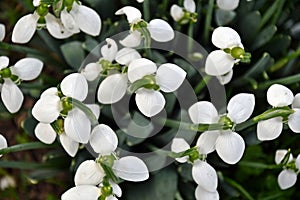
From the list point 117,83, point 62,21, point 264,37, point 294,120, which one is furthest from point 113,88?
point 264,37

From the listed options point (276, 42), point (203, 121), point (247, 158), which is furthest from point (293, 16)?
point (203, 121)

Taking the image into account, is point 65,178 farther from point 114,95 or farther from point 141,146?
point 114,95

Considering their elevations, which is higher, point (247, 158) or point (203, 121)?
point (203, 121)

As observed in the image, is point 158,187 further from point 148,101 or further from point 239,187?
point 148,101

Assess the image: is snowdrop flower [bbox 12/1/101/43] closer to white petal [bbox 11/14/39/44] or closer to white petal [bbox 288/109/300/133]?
white petal [bbox 11/14/39/44]

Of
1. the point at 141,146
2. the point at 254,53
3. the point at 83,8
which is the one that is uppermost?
the point at 83,8

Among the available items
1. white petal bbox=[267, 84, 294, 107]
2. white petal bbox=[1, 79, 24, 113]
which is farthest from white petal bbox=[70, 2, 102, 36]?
white petal bbox=[267, 84, 294, 107]

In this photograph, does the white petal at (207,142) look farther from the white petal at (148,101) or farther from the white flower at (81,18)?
the white flower at (81,18)
